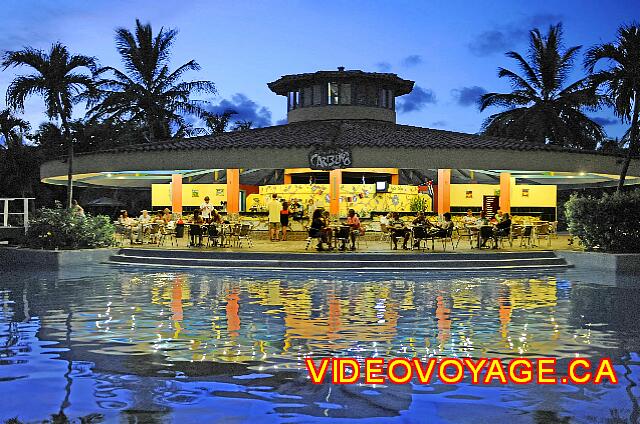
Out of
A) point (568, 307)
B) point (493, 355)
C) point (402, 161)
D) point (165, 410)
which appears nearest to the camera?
point (165, 410)

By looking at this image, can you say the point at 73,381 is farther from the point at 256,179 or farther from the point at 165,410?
the point at 256,179

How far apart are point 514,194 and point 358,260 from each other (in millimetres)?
17307

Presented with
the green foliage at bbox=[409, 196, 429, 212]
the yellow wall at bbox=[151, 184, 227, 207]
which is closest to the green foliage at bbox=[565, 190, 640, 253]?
the green foliage at bbox=[409, 196, 429, 212]

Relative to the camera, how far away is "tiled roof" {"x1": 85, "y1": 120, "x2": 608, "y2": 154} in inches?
1174

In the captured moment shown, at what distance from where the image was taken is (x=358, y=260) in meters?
22.2

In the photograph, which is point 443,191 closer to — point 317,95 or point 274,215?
point 274,215

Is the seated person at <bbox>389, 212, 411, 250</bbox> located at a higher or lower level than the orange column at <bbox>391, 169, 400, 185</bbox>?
lower

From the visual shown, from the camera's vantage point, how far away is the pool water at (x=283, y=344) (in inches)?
244

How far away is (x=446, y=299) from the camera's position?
14.1m

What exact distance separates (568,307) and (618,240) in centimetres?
988

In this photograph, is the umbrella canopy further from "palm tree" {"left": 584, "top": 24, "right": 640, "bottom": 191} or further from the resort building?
"palm tree" {"left": 584, "top": 24, "right": 640, "bottom": 191}

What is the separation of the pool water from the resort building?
13169mm

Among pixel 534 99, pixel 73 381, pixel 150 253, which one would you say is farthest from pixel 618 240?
pixel 534 99

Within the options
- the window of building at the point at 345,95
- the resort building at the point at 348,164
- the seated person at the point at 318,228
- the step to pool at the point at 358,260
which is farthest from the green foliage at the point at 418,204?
the step to pool at the point at 358,260
